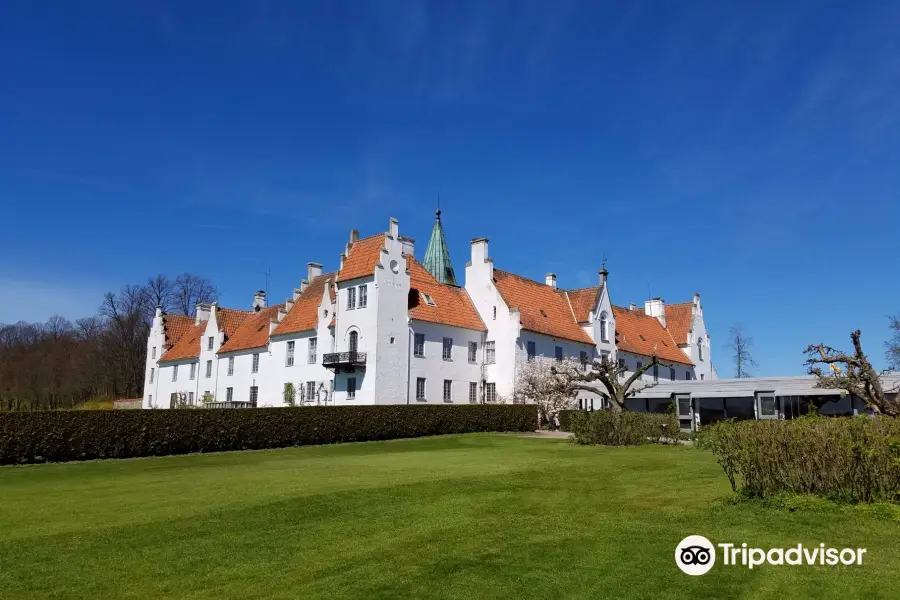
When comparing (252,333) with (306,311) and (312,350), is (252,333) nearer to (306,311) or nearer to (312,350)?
(306,311)

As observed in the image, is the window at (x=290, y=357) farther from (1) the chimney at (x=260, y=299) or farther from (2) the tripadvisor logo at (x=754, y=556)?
(2) the tripadvisor logo at (x=754, y=556)

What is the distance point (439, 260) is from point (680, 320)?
29619mm

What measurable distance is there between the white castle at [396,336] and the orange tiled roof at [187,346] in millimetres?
186

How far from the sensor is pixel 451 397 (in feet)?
151

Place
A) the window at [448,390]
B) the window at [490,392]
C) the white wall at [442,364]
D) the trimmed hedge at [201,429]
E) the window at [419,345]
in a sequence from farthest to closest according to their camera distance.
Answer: the window at [490,392] → the window at [448,390] → the window at [419,345] → the white wall at [442,364] → the trimmed hedge at [201,429]

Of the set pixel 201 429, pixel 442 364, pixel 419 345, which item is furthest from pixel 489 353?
pixel 201 429

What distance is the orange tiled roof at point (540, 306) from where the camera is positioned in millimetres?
49062

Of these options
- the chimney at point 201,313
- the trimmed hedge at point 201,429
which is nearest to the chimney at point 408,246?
the trimmed hedge at point 201,429

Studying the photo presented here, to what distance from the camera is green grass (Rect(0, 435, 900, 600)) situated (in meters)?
7.34

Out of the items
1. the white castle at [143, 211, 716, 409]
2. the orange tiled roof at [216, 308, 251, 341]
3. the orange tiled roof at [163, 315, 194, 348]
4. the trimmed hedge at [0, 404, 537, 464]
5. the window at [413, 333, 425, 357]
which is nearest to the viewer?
the trimmed hedge at [0, 404, 537, 464]

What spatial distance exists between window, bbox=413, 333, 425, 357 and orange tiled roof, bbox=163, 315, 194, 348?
33.8 meters

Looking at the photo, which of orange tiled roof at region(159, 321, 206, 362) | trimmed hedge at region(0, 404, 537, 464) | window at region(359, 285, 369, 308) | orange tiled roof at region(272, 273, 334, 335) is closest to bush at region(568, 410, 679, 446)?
trimmed hedge at region(0, 404, 537, 464)

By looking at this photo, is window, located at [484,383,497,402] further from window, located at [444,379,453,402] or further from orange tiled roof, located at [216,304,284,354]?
orange tiled roof, located at [216,304,284,354]

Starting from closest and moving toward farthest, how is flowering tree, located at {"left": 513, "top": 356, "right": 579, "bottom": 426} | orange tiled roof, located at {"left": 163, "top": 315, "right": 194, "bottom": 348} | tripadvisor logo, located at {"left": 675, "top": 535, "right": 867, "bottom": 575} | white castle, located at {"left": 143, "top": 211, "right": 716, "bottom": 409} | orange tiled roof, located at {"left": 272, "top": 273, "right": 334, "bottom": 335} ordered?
tripadvisor logo, located at {"left": 675, "top": 535, "right": 867, "bottom": 575} < white castle, located at {"left": 143, "top": 211, "right": 716, "bottom": 409} < flowering tree, located at {"left": 513, "top": 356, "right": 579, "bottom": 426} < orange tiled roof, located at {"left": 272, "top": 273, "right": 334, "bottom": 335} < orange tiled roof, located at {"left": 163, "top": 315, "right": 194, "bottom": 348}
